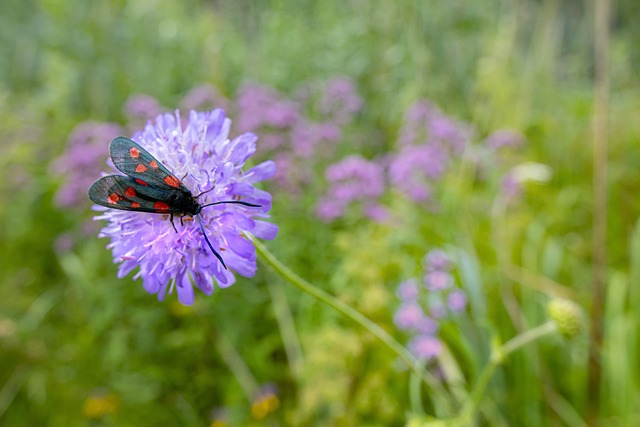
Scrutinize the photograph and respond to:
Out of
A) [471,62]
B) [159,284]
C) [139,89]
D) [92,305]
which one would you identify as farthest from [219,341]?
[471,62]

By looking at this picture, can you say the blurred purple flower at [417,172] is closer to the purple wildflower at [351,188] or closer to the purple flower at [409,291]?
the purple wildflower at [351,188]

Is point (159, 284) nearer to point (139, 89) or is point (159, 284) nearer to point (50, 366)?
point (50, 366)

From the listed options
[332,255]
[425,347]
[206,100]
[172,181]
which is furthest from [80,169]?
[172,181]

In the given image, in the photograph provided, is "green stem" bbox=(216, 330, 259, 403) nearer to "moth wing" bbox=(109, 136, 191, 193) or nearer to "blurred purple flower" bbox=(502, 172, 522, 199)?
"blurred purple flower" bbox=(502, 172, 522, 199)

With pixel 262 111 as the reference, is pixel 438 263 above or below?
below

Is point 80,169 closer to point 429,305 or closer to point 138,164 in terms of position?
point 429,305

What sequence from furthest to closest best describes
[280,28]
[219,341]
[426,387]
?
[280,28], [219,341], [426,387]

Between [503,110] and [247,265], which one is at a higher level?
[503,110]

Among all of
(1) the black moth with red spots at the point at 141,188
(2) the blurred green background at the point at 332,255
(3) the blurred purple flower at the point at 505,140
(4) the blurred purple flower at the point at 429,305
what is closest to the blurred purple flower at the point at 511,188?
(2) the blurred green background at the point at 332,255
